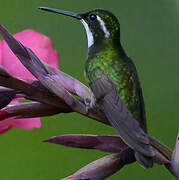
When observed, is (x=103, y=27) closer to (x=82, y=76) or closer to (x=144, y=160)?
(x=144, y=160)

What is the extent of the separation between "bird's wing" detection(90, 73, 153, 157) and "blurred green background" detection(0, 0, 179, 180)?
40 centimetres

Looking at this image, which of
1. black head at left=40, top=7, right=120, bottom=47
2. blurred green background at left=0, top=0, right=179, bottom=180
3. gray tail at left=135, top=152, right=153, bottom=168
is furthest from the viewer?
blurred green background at left=0, top=0, right=179, bottom=180

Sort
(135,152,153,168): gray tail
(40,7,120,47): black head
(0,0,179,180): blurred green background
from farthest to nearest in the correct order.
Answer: (0,0,179,180): blurred green background < (40,7,120,47): black head < (135,152,153,168): gray tail

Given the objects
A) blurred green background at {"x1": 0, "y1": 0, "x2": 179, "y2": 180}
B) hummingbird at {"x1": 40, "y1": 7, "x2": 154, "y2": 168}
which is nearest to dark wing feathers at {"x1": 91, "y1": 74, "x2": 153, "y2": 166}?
hummingbird at {"x1": 40, "y1": 7, "x2": 154, "y2": 168}

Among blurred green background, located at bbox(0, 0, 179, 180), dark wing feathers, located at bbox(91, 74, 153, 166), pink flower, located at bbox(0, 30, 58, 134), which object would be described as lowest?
blurred green background, located at bbox(0, 0, 179, 180)

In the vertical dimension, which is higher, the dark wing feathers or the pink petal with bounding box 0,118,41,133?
the dark wing feathers

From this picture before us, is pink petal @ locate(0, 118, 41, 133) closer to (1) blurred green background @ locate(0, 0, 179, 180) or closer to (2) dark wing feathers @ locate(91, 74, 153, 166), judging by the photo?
(2) dark wing feathers @ locate(91, 74, 153, 166)

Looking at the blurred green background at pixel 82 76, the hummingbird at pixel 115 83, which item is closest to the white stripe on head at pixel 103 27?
the hummingbird at pixel 115 83

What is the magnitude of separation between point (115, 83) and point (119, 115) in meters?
0.03

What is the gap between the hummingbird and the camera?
0.79ft

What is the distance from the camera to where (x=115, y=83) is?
0.28 m

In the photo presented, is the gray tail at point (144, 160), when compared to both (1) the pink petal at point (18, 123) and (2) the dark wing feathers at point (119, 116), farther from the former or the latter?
(1) the pink petal at point (18, 123)

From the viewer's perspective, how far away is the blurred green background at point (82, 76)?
2.37 ft

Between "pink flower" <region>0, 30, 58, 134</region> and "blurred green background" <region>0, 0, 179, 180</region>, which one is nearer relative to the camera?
"pink flower" <region>0, 30, 58, 134</region>
